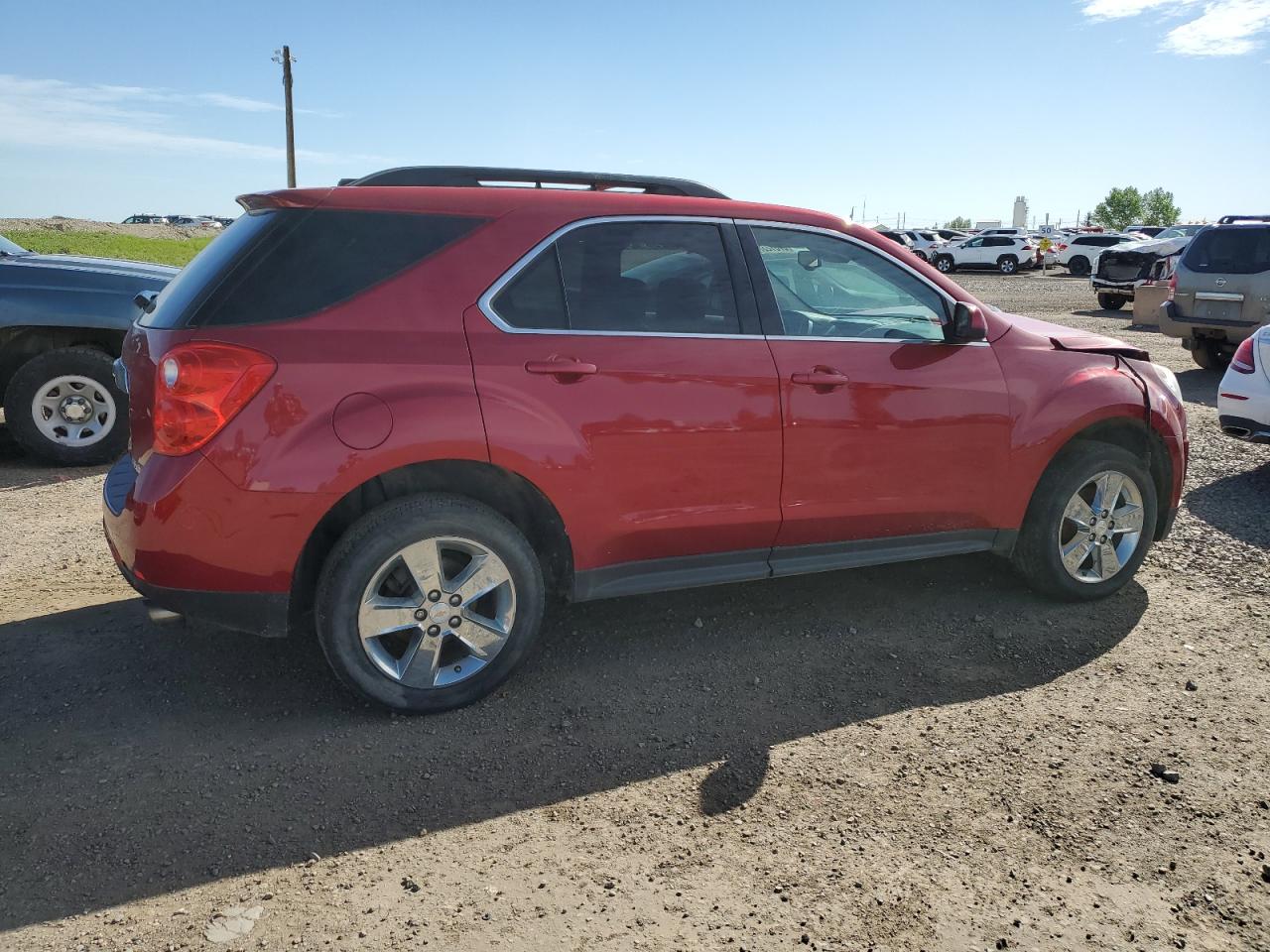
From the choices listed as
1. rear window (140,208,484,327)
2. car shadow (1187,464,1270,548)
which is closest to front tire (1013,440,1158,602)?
car shadow (1187,464,1270,548)

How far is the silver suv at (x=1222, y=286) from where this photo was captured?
1133cm

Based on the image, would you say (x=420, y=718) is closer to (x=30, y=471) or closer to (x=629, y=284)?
(x=629, y=284)

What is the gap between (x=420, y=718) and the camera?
142 inches

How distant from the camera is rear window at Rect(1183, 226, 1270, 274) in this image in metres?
11.4

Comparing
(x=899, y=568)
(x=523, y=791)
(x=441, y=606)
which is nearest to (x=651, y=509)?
(x=441, y=606)

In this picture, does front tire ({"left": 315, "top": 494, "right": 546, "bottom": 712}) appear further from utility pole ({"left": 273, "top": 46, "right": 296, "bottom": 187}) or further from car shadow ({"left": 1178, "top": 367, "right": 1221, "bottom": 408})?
utility pole ({"left": 273, "top": 46, "right": 296, "bottom": 187})

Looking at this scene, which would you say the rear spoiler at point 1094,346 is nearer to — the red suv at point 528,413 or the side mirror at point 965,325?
the red suv at point 528,413

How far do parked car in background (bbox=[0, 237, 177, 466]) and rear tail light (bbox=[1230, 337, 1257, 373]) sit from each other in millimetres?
7598

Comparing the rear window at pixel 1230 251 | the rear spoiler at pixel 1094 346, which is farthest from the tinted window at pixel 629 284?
the rear window at pixel 1230 251

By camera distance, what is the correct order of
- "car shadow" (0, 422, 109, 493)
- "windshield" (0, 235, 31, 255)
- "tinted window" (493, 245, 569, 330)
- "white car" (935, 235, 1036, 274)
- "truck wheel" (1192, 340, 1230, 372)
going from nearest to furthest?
"tinted window" (493, 245, 569, 330), "car shadow" (0, 422, 109, 493), "windshield" (0, 235, 31, 255), "truck wheel" (1192, 340, 1230, 372), "white car" (935, 235, 1036, 274)

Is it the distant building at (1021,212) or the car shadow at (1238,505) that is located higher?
the distant building at (1021,212)

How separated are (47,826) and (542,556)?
177 cm

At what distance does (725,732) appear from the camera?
3572 mm

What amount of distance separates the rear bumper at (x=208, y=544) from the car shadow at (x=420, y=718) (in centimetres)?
48
